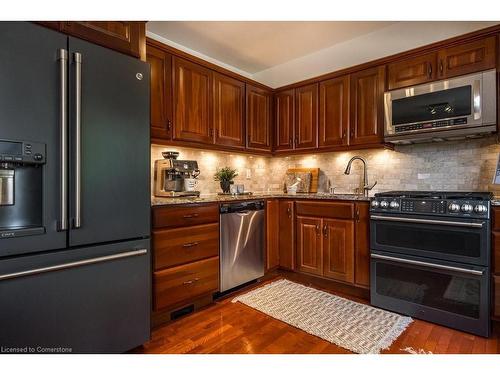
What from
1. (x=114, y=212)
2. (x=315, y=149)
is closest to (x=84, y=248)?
(x=114, y=212)

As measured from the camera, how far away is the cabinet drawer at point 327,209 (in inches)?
101

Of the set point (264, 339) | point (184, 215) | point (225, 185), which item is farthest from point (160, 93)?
point (264, 339)

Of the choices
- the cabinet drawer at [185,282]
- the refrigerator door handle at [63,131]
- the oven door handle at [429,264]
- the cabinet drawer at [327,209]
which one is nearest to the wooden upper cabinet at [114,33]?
the refrigerator door handle at [63,131]

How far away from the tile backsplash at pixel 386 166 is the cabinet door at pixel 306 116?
13.0 inches

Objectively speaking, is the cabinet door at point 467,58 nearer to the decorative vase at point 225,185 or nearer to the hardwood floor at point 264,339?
the hardwood floor at point 264,339

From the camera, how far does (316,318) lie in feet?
7.07

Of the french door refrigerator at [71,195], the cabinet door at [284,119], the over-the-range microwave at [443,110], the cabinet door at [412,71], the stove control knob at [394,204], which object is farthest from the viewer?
the cabinet door at [284,119]

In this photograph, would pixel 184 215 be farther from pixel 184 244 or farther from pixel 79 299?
pixel 79 299

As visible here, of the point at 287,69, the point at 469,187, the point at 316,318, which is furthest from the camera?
the point at 287,69

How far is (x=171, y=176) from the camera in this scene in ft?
8.32

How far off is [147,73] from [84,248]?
→ 1.09 meters

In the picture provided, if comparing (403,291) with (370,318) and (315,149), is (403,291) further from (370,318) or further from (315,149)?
(315,149)

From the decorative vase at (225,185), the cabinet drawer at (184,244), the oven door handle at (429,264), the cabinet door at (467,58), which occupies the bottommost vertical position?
the oven door handle at (429,264)

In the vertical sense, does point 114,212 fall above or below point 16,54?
below
